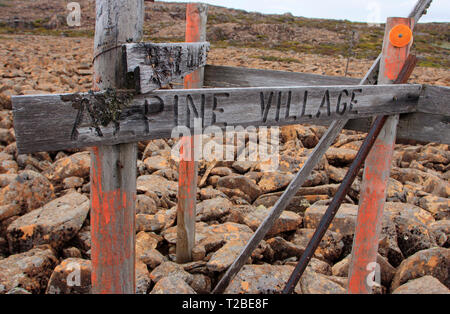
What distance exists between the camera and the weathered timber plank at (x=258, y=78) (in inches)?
120

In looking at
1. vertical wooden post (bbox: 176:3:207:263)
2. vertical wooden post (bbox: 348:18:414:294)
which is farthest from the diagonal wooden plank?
vertical wooden post (bbox: 176:3:207:263)

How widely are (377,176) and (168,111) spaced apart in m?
1.58

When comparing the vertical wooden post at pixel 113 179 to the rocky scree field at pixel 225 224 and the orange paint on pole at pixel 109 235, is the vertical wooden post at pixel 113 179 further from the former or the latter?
the rocky scree field at pixel 225 224

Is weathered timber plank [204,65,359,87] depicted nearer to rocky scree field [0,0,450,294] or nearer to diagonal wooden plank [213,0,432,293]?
diagonal wooden plank [213,0,432,293]

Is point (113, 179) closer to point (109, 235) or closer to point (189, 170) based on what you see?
point (109, 235)

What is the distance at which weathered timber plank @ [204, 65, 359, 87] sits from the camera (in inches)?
120

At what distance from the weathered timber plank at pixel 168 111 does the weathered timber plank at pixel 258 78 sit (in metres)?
1.00

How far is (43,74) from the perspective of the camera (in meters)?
9.70

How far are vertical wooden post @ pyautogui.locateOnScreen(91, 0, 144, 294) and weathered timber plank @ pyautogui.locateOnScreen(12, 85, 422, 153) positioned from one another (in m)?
0.13

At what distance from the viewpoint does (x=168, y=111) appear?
1.41 meters

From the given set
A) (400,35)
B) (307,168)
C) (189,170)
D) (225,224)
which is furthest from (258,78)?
(225,224)

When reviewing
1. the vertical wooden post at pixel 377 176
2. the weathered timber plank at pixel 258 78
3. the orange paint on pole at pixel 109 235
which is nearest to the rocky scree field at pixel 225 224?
the vertical wooden post at pixel 377 176

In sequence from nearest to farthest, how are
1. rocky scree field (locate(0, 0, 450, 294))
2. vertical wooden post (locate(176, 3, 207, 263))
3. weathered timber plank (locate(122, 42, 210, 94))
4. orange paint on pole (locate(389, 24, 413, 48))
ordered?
weathered timber plank (locate(122, 42, 210, 94))
orange paint on pole (locate(389, 24, 413, 48))
rocky scree field (locate(0, 0, 450, 294))
vertical wooden post (locate(176, 3, 207, 263))

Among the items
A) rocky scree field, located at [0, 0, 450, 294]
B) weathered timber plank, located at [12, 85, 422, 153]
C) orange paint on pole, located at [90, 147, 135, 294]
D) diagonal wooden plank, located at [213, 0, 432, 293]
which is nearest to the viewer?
weathered timber plank, located at [12, 85, 422, 153]
